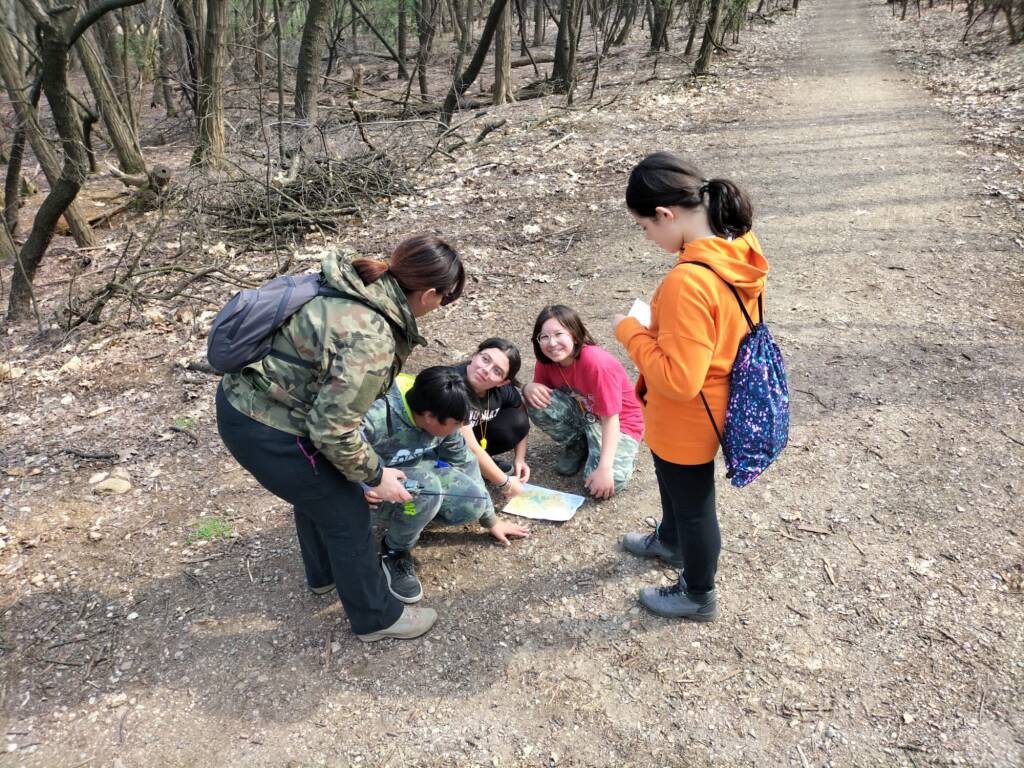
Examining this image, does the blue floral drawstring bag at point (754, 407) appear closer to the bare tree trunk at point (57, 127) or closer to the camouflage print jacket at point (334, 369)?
the camouflage print jacket at point (334, 369)

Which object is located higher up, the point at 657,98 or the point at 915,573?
the point at 657,98

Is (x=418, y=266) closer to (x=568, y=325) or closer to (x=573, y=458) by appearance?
(x=568, y=325)

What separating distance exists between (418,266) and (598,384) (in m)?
1.36

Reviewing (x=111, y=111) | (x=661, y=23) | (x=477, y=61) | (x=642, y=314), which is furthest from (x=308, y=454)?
(x=661, y=23)

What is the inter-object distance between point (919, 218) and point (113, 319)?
259 inches

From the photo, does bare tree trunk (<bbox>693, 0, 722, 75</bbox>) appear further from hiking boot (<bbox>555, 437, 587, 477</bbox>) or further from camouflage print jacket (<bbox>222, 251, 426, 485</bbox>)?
camouflage print jacket (<bbox>222, 251, 426, 485</bbox>)

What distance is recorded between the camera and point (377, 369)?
68.6 inches

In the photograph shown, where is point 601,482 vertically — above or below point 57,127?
below

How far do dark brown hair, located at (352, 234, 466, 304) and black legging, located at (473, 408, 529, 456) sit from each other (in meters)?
1.36

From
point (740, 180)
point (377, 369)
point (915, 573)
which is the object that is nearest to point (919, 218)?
point (740, 180)

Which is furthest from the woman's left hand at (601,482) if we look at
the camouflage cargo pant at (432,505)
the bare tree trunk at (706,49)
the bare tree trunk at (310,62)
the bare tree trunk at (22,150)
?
the bare tree trunk at (706,49)

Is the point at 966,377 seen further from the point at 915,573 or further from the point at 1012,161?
the point at 1012,161

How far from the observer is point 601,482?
9.70 ft

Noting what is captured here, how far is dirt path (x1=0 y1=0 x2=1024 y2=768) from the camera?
6.72ft
